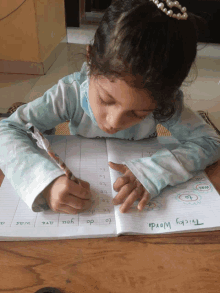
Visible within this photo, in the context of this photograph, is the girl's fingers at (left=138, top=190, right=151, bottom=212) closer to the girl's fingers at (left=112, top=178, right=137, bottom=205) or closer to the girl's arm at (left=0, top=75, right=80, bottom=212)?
the girl's fingers at (left=112, top=178, right=137, bottom=205)

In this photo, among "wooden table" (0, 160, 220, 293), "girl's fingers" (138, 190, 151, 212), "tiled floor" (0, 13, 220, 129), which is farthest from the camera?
"tiled floor" (0, 13, 220, 129)

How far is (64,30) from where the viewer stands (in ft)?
7.64

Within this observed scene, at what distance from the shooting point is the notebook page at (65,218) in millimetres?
335

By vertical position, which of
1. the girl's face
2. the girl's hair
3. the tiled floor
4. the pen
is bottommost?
the tiled floor

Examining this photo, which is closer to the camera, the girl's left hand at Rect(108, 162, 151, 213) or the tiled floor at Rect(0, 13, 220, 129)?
the girl's left hand at Rect(108, 162, 151, 213)

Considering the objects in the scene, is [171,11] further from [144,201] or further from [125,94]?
[144,201]

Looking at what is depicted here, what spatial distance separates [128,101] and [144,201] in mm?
177

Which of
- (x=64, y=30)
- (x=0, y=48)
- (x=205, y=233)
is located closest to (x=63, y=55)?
(x=64, y=30)

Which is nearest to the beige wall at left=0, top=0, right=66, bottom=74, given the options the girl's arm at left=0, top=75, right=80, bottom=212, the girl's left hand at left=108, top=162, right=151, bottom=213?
the girl's arm at left=0, top=75, right=80, bottom=212

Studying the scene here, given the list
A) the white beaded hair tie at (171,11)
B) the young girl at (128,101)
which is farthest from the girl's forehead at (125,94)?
the white beaded hair tie at (171,11)

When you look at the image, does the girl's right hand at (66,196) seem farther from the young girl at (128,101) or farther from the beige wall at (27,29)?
the beige wall at (27,29)

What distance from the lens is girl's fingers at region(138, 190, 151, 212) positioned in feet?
1.28

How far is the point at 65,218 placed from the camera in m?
0.36

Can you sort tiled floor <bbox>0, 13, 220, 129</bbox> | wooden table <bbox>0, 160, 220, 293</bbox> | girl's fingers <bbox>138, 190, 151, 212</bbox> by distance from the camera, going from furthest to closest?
tiled floor <bbox>0, 13, 220, 129</bbox>, girl's fingers <bbox>138, 190, 151, 212</bbox>, wooden table <bbox>0, 160, 220, 293</bbox>
